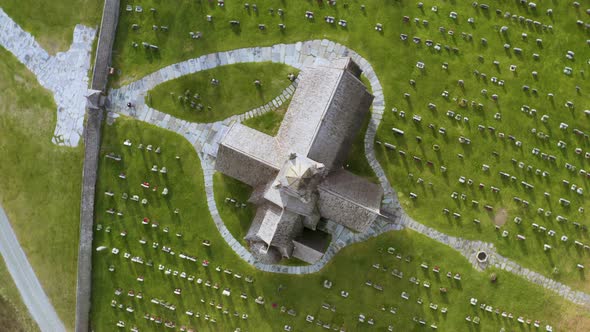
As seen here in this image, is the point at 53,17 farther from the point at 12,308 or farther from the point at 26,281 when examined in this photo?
the point at 12,308

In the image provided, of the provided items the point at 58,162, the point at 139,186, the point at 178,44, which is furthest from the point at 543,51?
the point at 58,162

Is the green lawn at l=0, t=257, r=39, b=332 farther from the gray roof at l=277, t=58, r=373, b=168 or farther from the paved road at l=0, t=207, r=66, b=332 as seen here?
the gray roof at l=277, t=58, r=373, b=168

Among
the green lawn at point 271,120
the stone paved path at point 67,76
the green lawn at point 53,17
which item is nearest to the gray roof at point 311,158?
the green lawn at point 271,120

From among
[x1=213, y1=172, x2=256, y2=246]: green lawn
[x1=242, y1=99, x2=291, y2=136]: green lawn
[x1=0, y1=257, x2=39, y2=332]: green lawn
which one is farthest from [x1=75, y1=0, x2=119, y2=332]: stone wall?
[x1=242, y1=99, x2=291, y2=136]: green lawn

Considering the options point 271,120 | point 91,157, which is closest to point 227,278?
point 271,120

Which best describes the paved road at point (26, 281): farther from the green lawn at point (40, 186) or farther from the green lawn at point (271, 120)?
the green lawn at point (271, 120)

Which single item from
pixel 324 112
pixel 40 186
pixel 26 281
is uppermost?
pixel 324 112

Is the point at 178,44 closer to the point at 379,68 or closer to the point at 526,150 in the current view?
the point at 379,68
